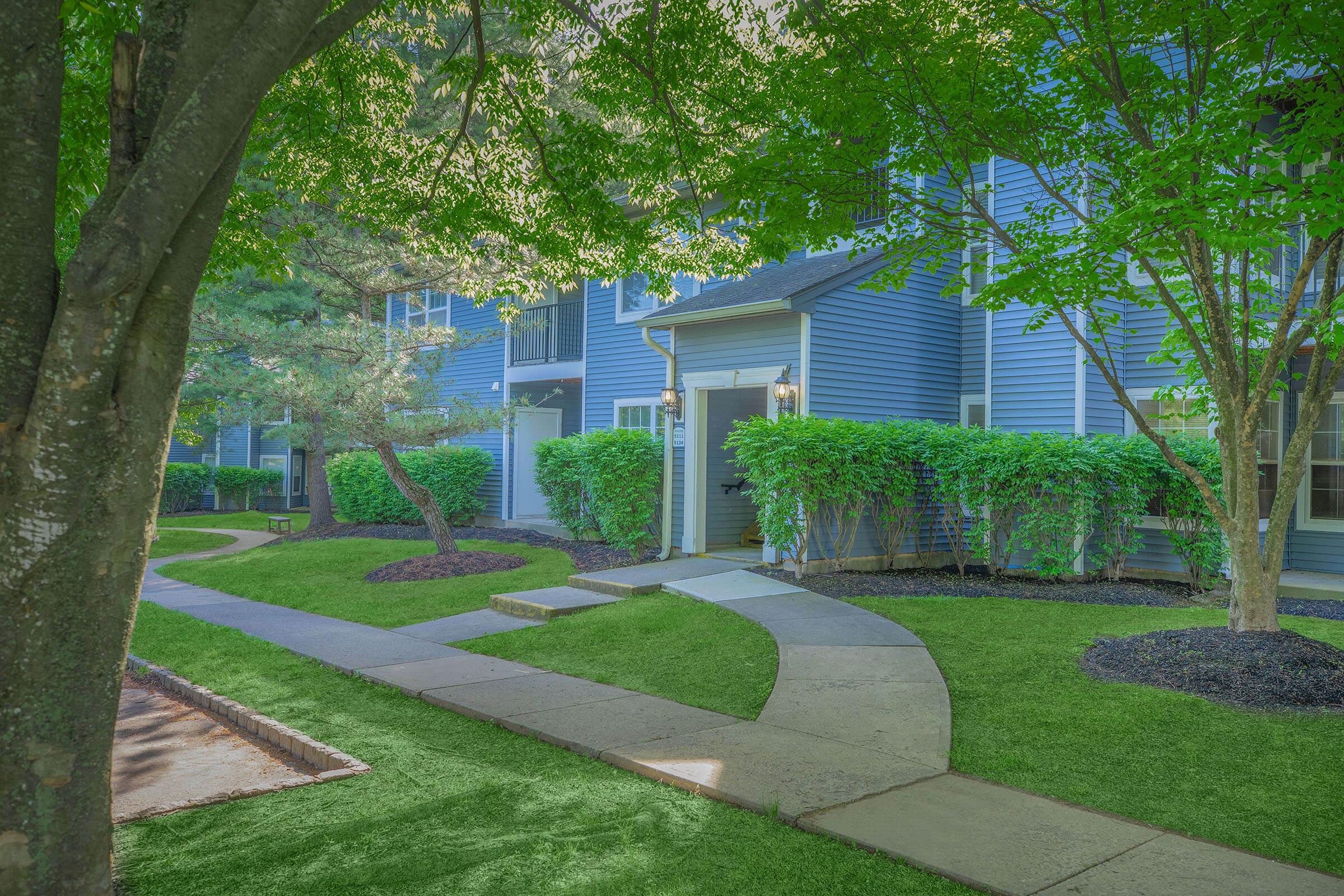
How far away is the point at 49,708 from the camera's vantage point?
2.62m

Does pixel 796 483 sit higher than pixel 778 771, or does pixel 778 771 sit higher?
pixel 796 483

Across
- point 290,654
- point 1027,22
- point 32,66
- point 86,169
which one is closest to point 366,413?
point 290,654

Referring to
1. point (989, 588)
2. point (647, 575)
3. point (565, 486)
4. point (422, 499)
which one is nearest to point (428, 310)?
point (565, 486)

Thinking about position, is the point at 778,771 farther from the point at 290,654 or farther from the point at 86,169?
the point at 86,169

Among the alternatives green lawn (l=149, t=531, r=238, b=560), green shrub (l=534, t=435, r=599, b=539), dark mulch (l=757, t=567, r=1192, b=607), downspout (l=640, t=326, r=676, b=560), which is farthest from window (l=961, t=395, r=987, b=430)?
green lawn (l=149, t=531, r=238, b=560)

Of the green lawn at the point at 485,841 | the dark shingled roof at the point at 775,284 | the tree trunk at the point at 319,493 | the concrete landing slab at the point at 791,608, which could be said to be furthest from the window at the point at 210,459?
the green lawn at the point at 485,841

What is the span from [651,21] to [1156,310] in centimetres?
803

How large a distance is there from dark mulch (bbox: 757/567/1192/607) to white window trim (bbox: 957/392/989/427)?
317 cm

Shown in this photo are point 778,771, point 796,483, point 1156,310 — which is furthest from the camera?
point 1156,310

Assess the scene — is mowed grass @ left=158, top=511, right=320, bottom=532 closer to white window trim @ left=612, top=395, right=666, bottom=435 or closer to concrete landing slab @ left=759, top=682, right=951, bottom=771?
white window trim @ left=612, top=395, right=666, bottom=435

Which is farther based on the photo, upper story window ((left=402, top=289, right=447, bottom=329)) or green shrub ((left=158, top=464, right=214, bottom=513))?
green shrub ((left=158, top=464, right=214, bottom=513))

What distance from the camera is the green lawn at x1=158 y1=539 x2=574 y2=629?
9.68 metres

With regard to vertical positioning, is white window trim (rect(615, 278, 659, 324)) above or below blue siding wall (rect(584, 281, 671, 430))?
above

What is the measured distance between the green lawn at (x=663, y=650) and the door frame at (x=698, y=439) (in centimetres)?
331
